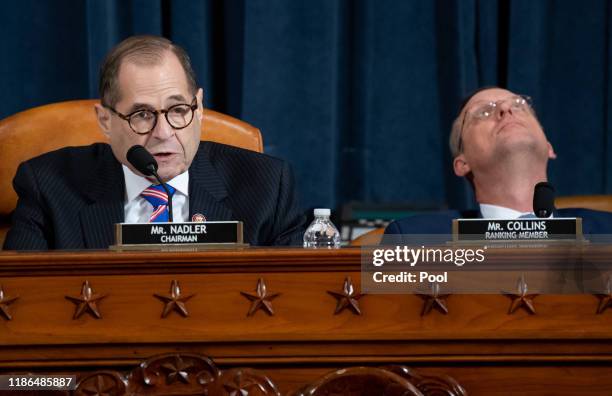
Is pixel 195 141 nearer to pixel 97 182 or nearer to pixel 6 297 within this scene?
pixel 97 182

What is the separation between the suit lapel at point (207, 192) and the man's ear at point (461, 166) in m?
0.63

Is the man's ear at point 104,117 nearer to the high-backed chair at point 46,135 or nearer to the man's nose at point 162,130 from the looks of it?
the man's nose at point 162,130

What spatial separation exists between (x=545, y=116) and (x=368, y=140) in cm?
59

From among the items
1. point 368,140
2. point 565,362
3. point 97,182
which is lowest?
point 565,362

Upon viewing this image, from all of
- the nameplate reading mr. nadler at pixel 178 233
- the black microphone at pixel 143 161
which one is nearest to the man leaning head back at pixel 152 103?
the black microphone at pixel 143 161

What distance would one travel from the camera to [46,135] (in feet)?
7.35

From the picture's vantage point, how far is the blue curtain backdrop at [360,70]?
2.92 meters

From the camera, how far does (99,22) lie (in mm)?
2861

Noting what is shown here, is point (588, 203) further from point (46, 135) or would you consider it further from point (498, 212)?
point (46, 135)

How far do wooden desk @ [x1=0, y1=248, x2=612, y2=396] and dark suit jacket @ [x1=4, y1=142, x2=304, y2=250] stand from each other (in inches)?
21.2

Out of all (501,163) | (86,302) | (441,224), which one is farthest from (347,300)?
(501,163)

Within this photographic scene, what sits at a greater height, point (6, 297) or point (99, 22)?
point (99, 22)

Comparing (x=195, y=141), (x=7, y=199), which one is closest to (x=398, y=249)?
(x=195, y=141)

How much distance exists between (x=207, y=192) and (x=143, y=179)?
134 millimetres
